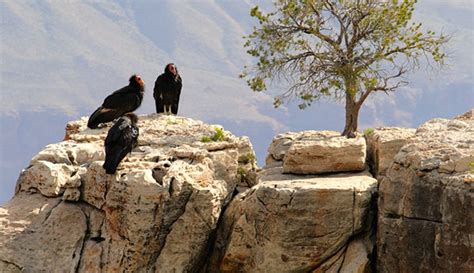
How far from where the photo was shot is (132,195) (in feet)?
79.2

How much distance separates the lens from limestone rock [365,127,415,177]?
85.0 ft

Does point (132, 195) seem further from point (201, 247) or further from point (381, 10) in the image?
point (381, 10)

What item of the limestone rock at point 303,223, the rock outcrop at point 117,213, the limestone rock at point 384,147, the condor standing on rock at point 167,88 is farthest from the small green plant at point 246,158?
the condor standing on rock at point 167,88

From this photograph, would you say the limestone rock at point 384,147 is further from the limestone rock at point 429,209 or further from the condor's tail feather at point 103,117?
the condor's tail feather at point 103,117

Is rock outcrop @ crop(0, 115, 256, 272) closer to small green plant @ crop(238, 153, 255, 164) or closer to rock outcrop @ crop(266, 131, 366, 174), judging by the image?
small green plant @ crop(238, 153, 255, 164)

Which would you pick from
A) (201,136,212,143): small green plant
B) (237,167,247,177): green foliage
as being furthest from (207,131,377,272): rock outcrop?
(201,136,212,143): small green plant

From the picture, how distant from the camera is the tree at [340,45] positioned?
1400 inches

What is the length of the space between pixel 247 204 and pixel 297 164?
2535 mm

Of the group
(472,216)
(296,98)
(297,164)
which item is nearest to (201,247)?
(297,164)

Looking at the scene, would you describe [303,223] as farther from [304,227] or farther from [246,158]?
[246,158]

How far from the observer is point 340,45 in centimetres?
3584

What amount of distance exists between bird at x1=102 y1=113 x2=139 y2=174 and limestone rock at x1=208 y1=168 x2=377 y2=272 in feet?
12.5

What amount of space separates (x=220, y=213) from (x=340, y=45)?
12.6 metres

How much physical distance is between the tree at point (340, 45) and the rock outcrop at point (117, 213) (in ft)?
36.4
